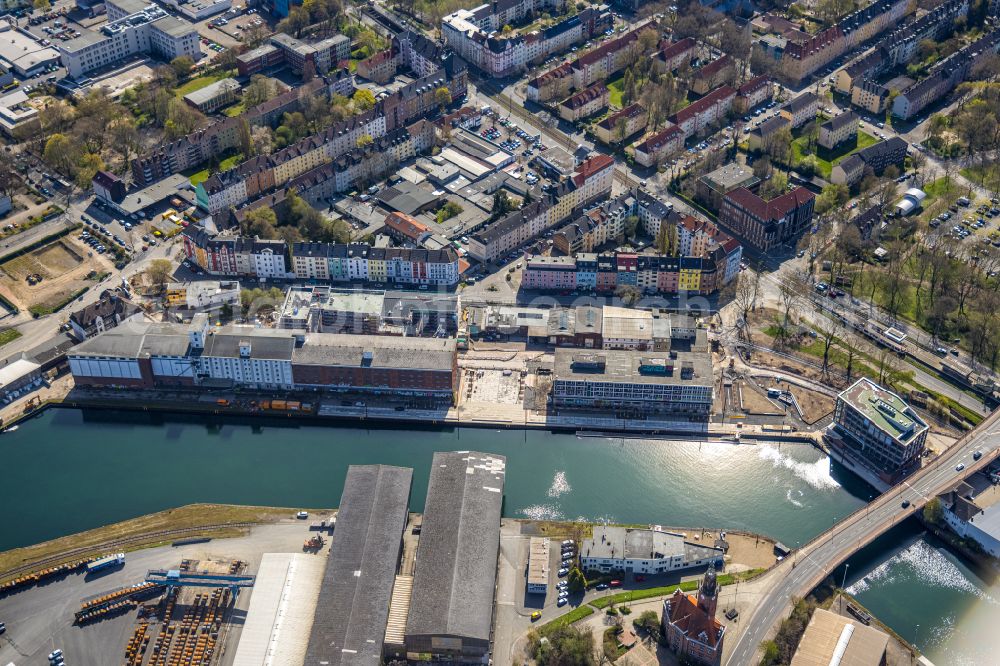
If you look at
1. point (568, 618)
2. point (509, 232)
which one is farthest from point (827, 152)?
point (568, 618)

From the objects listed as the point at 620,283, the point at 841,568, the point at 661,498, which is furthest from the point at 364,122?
the point at 841,568

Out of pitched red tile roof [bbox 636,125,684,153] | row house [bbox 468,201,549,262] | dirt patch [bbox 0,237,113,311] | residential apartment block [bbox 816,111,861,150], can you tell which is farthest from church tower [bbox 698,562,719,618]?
residential apartment block [bbox 816,111,861,150]

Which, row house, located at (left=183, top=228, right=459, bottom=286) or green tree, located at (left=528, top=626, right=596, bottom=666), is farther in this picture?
row house, located at (left=183, top=228, right=459, bottom=286)

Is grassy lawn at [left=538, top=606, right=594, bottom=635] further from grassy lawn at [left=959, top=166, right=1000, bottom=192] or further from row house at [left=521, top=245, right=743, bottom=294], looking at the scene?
grassy lawn at [left=959, top=166, right=1000, bottom=192]

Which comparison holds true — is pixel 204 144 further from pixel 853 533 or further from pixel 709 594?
pixel 853 533

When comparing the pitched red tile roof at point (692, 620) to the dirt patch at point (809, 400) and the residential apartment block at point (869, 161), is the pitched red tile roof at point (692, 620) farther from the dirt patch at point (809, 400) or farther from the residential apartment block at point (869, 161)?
the residential apartment block at point (869, 161)

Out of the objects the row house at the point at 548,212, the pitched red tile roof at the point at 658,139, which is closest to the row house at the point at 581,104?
the pitched red tile roof at the point at 658,139

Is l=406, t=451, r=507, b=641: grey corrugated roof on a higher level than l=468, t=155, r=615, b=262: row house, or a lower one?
lower
